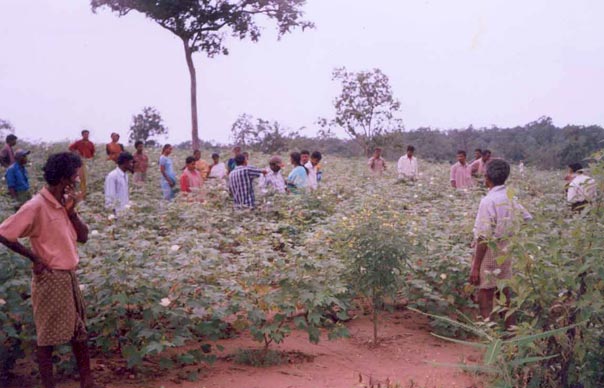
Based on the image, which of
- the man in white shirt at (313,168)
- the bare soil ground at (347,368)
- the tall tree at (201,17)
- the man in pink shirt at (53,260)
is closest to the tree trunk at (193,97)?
the tall tree at (201,17)

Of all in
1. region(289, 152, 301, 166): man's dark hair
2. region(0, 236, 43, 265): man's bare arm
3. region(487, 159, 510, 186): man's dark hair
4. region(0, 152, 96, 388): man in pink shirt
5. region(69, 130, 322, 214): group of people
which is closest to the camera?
region(0, 236, 43, 265): man's bare arm

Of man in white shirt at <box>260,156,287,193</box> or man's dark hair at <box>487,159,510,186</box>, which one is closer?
man's dark hair at <box>487,159,510,186</box>

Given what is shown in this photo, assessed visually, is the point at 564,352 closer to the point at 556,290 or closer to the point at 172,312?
→ the point at 556,290

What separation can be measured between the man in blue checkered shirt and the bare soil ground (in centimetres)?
328

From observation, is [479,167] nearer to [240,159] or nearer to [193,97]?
[240,159]

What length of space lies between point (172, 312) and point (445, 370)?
2.09m

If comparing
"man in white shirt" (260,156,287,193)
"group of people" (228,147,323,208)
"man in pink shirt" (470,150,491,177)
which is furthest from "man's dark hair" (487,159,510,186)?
"man in pink shirt" (470,150,491,177)

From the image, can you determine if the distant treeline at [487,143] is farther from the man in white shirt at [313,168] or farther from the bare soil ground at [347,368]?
the bare soil ground at [347,368]

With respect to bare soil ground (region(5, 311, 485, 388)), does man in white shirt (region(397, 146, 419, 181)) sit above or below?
above

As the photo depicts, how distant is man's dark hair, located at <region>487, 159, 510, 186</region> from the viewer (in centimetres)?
447

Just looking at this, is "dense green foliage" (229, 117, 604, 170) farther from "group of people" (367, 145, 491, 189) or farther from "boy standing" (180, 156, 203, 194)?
"boy standing" (180, 156, 203, 194)

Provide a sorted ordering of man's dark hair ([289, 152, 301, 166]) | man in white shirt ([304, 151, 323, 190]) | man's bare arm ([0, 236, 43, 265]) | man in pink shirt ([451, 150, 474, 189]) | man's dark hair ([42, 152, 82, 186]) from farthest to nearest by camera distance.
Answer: man in pink shirt ([451, 150, 474, 189])
man in white shirt ([304, 151, 323, 190])
man's dark hair ([289, 152, 301, 166])
man's dark hair ([42, 152, 82, 186])
man's bare arm ([0, 236, 43, 265])

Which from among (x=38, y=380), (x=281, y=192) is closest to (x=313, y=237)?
(x=38, y=380)

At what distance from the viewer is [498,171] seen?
446 centimetres
